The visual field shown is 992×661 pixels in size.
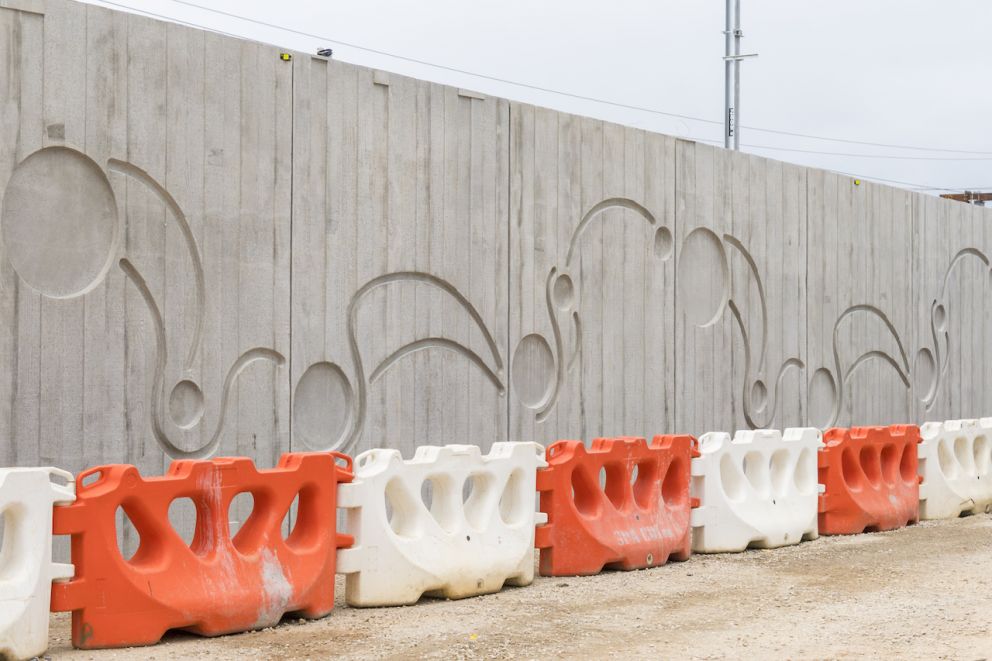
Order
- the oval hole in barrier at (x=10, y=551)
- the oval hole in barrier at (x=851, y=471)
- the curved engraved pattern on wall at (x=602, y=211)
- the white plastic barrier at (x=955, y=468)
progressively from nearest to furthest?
the oval hole in barrier at (x=10, y=551) → the oval hole in barrier at (x=851, y=471) → the white plastic barrier at (x=955, y=468) → the curved engraved pattern on wall at (x=602, y=211)

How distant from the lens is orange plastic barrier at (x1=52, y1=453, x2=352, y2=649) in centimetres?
693

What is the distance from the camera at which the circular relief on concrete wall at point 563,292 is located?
14084 mm

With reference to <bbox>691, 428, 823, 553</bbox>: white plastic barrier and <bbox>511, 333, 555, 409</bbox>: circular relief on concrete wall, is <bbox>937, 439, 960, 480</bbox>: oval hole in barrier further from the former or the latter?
<bbox>511, 333, 555, 409</bbox>: circular relief on concrete wall

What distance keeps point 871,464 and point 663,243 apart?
3968 millimetres

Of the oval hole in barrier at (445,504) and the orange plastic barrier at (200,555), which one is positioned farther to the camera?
the oval hole in barrier at (445,504)

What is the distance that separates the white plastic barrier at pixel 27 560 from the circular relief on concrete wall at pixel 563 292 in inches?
311

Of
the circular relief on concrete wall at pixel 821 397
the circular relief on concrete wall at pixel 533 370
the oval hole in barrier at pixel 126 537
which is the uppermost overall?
the circular relief on concrete wall at pixel 533 370

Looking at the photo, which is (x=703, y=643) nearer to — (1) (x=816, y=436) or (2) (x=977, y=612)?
(2) (x=977, y=612)

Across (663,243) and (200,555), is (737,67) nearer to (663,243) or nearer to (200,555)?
(663,243)

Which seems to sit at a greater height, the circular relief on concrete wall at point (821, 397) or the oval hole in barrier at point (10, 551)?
the circular relief on concrete wall at point (821, 397)

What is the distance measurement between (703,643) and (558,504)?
2.52 meters

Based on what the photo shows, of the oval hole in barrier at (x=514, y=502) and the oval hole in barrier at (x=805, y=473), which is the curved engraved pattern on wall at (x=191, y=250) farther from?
the oval hole in barrier at (x=805, y=473)

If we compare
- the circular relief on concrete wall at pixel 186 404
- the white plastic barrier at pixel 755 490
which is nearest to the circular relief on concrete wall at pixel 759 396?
the white plastic barrier at pixel 755 490

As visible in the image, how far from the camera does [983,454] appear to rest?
14875 mm
